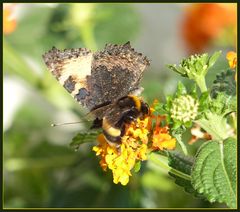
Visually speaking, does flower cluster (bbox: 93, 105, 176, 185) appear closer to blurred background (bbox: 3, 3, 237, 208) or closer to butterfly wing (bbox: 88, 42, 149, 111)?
butterfly wing (bbox: 88, 42, 149, 111)

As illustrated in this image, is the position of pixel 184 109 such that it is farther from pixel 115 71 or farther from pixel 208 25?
pixel 208 25

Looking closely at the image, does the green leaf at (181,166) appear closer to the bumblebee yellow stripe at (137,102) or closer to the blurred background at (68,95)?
the bumblebee yellow stripe at (137,102)

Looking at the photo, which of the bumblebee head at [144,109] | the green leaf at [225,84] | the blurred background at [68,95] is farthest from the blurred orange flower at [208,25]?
the bumblebee head at [144,109]

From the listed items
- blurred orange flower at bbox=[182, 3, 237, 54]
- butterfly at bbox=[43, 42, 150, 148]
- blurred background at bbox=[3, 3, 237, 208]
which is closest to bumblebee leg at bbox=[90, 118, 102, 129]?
butterfly at bbox=[43, 42, 150, 148]

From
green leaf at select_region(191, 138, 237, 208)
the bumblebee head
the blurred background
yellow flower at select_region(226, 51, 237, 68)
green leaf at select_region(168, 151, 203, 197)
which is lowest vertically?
the blurred background

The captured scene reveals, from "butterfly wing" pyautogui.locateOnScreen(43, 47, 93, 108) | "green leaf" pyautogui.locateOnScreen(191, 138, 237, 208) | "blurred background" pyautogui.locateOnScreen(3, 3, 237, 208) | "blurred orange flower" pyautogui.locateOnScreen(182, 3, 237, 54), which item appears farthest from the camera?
"blurred orange flower" pyautogui.locateOnScreen(182, 3, 237, 54)
